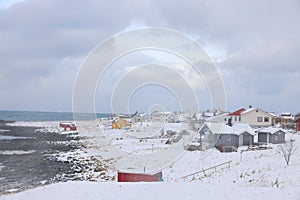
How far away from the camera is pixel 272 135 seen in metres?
34.7

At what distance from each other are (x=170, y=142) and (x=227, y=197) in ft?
106

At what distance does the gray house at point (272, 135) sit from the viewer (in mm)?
34250

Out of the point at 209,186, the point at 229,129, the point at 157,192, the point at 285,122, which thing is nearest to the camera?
the point at 157,192

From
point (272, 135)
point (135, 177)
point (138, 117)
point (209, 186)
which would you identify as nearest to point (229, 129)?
point (272, 135)

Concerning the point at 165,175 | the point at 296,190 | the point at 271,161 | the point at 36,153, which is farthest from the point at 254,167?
the point at 36,153

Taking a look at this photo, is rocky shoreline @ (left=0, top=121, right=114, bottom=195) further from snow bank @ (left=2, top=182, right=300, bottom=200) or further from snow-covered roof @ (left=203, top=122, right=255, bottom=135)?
snow-covered roof @ (left=203, top=122, right=255, bottom=135)

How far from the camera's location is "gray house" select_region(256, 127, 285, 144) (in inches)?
1348

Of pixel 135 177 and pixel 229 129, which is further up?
pixel 229 129

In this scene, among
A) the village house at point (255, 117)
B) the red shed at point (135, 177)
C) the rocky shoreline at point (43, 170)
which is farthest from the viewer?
the village house at point (255, 117)

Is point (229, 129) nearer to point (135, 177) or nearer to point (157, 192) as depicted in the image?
point (135, 177)

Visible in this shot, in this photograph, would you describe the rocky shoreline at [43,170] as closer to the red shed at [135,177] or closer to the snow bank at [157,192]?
the red shed at [135,177]

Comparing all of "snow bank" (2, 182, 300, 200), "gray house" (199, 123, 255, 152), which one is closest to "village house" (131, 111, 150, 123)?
"gray house" (199, 123, 255, 152)

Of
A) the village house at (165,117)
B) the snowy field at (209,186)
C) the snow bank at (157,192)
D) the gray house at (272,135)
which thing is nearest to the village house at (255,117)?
the gray house at (272,135)

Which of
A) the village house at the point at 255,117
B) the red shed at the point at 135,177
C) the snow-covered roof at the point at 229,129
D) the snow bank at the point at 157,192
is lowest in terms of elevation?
the red shed at the point at 135,177
